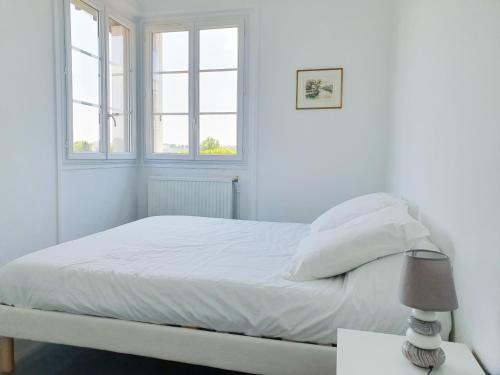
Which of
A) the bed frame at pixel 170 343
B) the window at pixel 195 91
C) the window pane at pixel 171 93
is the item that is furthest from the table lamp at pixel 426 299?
the window pane at pixel 171 93

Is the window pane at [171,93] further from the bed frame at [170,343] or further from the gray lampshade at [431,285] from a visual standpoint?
the gray lampshade at [431,285]

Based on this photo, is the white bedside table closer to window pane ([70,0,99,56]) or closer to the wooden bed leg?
the wooden bed leg

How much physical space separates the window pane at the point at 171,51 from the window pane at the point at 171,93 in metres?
0.08

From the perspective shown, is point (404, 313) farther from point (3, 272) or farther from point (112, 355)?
point (3, 272)

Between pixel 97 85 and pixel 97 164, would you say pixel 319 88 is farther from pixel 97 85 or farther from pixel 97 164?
pixel 97 164

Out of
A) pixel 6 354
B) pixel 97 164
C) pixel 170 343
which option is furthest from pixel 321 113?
pixel 6 354

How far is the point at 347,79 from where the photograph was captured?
347cm

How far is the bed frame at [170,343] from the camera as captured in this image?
1.47m

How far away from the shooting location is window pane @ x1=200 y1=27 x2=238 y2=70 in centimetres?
379

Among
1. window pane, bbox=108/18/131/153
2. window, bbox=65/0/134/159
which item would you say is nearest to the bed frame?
window, bbox=65/0/134/159

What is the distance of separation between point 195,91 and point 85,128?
116 cm

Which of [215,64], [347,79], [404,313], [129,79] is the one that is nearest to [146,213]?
[129,79]

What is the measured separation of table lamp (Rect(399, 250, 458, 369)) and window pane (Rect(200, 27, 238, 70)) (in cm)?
316

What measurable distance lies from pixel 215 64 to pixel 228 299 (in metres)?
2.86
